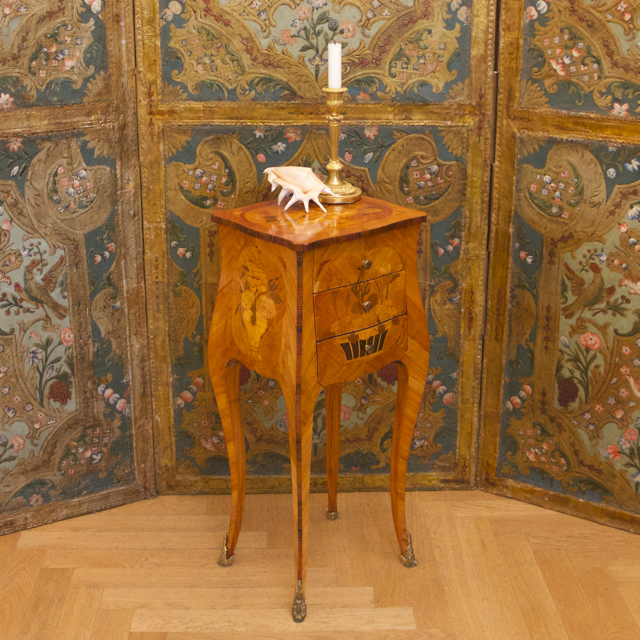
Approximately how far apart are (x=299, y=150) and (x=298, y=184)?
36 cm

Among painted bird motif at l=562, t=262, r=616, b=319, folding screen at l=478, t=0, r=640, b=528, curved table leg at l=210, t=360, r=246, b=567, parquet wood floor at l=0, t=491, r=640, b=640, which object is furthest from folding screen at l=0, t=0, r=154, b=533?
painted bird motif at l=562, t=262, r=616, b=319

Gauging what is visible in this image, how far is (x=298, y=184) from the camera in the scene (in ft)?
6.88

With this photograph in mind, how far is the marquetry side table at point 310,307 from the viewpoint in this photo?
6.30ft

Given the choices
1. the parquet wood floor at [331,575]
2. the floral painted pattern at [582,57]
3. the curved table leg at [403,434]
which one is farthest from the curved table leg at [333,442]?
the floral painted pattern at [582,57]

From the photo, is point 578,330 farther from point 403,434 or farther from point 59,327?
point 59,327

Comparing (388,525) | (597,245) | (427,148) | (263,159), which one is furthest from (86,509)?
(597,245)

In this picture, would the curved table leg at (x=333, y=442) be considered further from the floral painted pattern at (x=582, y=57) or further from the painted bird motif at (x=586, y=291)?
the floral painted pattern at (x=582, y=57)

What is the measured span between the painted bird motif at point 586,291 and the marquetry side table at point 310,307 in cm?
56

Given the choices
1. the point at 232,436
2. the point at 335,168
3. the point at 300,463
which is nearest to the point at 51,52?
the point at 335,168

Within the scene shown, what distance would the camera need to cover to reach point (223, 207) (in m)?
2.45

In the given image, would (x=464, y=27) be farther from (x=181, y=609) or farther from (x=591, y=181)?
(x=181, y=609)

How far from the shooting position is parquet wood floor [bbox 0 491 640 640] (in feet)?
6.92

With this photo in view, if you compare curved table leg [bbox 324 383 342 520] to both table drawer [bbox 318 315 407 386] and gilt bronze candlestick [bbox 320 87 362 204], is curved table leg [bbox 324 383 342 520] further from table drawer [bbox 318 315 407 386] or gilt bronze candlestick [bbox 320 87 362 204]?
gilt bronze candlestick [bbox 320 87 362 204]

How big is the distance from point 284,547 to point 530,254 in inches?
46.2
